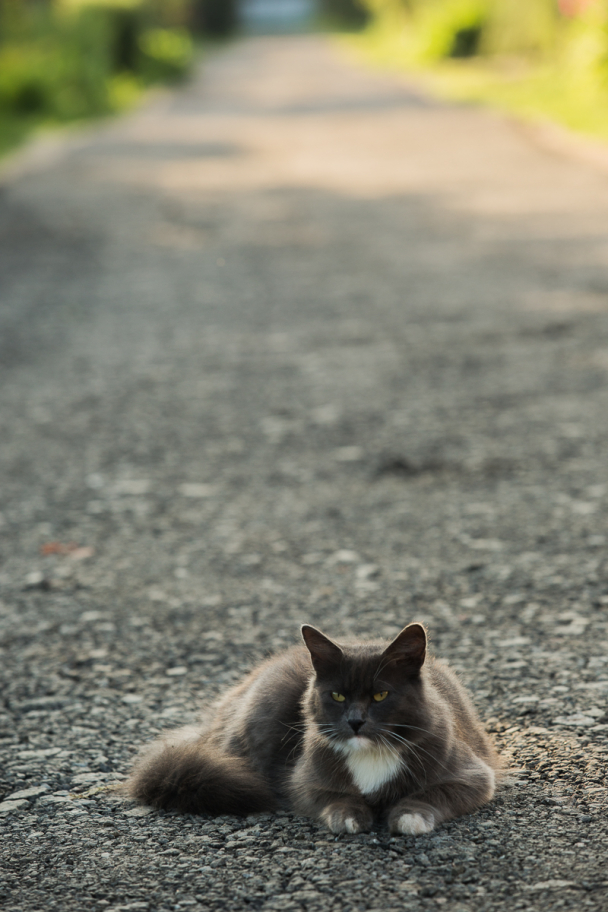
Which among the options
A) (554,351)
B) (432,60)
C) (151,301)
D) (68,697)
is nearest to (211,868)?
(68,697)

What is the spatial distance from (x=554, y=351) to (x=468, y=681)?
424cm

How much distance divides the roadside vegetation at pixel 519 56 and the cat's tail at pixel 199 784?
14280 mm

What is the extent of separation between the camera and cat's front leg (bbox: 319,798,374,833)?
2748 millimetres

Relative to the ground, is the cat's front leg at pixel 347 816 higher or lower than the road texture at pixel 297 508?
higher

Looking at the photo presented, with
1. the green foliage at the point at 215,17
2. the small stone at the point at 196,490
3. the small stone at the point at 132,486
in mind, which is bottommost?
the green foliage at the point at 215,17

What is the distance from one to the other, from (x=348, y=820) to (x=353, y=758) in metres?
0.17

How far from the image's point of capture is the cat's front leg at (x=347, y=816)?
2.75 meters

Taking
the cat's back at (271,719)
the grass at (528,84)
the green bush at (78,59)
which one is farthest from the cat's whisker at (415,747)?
the green bush at (78,59)

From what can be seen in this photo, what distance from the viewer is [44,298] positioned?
9953mm

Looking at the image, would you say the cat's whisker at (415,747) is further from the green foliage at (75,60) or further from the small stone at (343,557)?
the green foliage at (75,60)

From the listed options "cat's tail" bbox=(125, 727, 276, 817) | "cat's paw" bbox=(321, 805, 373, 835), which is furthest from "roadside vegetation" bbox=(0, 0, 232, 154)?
"cat's paw" bbox=(321, 805, 373, 835)

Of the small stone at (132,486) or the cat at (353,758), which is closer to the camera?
the cat at (353,758)

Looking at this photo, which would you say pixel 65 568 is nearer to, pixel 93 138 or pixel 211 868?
pixel 211 868

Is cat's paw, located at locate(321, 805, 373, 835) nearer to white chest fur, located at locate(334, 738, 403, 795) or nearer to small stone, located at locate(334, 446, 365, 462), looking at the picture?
white chest fur, located at locate(334, 738, 403, 795)
